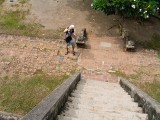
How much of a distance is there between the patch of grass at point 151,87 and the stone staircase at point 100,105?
1216 millimetres

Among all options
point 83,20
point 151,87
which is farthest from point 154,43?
point 83,20

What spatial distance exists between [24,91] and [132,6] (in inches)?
206

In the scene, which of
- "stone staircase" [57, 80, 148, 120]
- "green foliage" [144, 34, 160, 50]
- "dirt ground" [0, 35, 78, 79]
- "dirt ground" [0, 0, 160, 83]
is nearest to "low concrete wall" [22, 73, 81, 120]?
"stone staircase" [57, 80, 148, 120]

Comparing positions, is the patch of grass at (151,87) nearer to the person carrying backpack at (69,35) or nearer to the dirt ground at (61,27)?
the dirt ground at (61,27)

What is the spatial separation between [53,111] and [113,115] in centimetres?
170

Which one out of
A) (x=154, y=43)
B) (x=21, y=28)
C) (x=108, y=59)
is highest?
(x=21, y=28)

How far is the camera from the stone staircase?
716cm

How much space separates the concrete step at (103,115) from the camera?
6986 millimetres

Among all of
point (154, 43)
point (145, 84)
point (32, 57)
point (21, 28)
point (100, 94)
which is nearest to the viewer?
point (100, 94)

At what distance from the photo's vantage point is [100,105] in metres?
8.27

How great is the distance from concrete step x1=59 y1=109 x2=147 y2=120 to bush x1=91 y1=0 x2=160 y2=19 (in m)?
6.11

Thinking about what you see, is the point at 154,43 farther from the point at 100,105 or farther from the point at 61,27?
the point at 100,105

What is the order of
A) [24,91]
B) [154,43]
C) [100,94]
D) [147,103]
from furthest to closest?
[154,43] < [24,91] < [100,94] < [147,103]

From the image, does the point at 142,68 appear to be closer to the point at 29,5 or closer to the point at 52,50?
the point at 52,50
